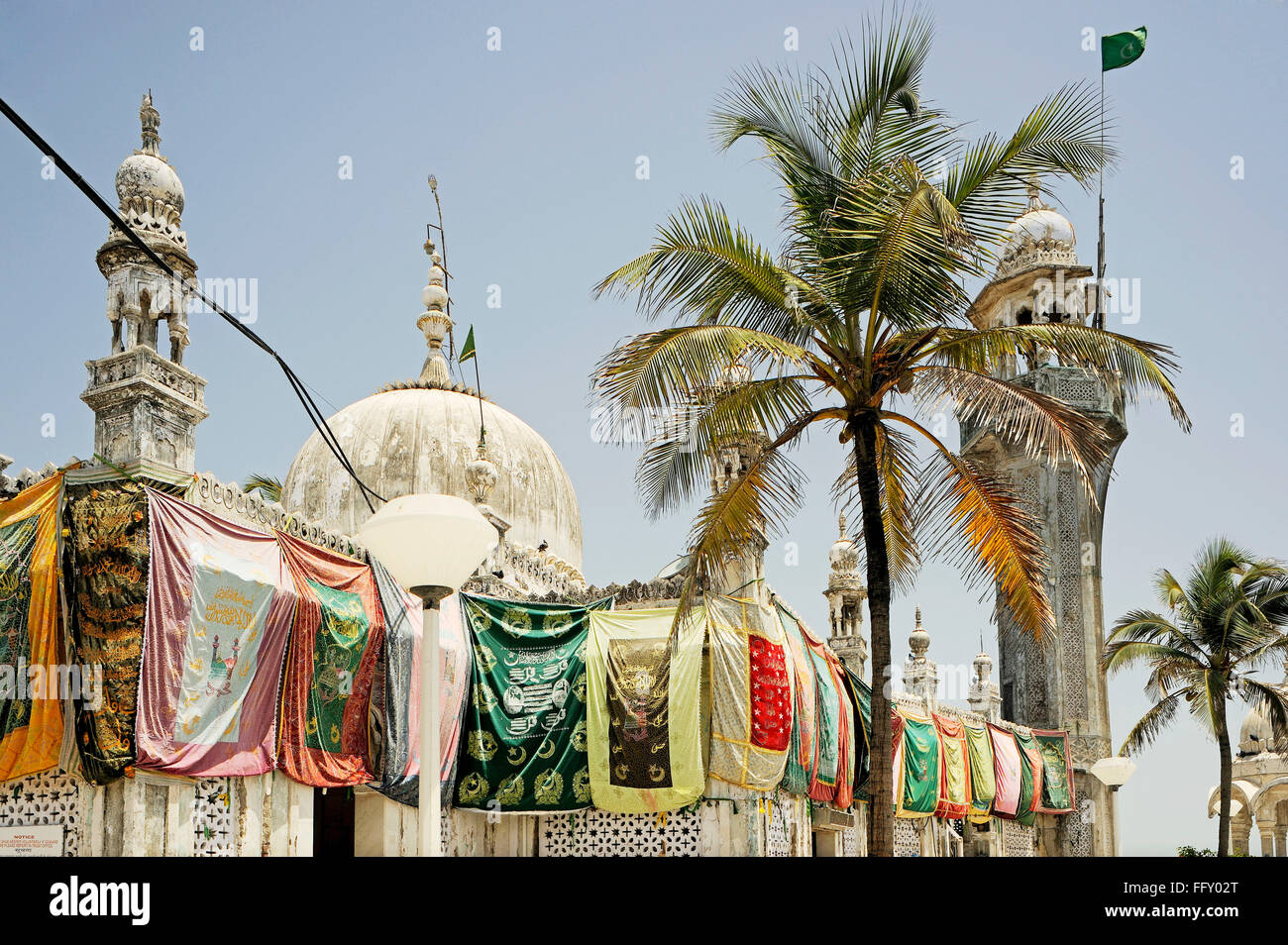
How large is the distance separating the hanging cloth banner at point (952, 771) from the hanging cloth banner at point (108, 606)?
15.9 meters

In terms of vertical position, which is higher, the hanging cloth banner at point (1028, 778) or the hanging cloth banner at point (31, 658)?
the hanging cloth banner at point (31, 658)

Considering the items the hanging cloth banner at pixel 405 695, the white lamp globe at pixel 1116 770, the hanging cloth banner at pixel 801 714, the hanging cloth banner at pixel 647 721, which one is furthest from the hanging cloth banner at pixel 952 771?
the hanging cloth banner at pixel 405 695

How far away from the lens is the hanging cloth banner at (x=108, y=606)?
10273 mm

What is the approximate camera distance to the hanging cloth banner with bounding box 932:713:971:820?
22703 millimetres

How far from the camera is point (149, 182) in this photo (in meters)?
12.3

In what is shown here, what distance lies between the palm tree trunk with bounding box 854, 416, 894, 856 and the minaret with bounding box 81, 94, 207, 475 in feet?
20.7

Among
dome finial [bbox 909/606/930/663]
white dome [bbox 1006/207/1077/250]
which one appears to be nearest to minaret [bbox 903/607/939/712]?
dome finial [bbox 909/606/930/663]

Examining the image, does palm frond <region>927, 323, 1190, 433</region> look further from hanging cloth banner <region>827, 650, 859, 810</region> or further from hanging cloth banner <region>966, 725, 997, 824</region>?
hanging cloth banner <region>966, 725, 997, 824</region>

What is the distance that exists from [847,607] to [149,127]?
50.4 ft

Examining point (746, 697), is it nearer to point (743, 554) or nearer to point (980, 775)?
point (743, 554)

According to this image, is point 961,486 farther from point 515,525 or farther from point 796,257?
point 515,525

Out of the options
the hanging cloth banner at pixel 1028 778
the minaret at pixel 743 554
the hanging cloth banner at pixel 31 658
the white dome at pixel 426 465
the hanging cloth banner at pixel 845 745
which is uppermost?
the white dome at pixel 426 465

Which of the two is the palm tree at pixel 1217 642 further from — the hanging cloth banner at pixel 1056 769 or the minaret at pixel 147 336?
the minaret at pixel 147 336
